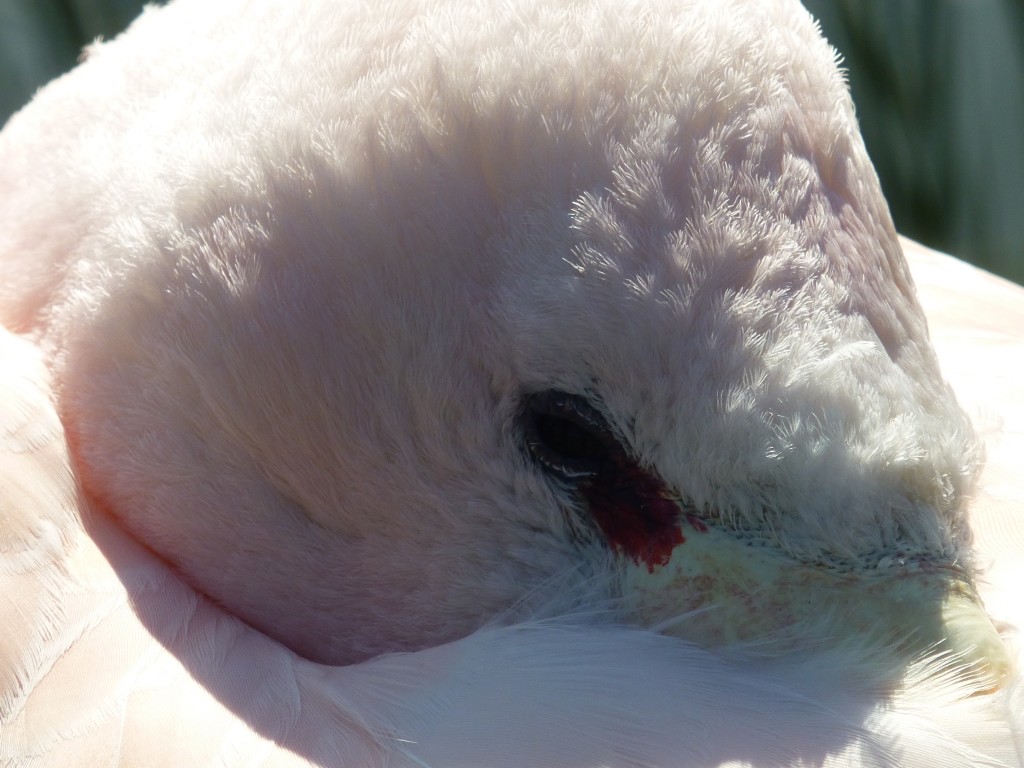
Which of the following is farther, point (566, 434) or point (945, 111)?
point (945, 111)

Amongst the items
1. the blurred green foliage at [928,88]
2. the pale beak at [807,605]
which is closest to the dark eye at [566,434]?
the pale beak at [807,605]

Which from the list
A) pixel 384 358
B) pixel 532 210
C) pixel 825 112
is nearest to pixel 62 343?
pixel 384 358

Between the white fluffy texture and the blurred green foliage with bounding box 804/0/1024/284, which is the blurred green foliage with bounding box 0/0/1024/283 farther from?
the white fluffy texture

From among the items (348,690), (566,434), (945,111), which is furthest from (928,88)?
(348,690)

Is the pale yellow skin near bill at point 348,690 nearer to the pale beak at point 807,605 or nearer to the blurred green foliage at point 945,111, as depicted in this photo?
the pale beak at point 807,605

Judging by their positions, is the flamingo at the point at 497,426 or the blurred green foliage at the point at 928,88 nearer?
the flamingo at the point at 497,426

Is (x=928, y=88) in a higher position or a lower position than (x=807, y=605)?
higher

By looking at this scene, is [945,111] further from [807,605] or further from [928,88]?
[807,605]

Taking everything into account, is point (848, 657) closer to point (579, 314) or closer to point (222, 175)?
point (579, 314)
